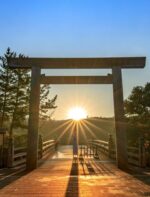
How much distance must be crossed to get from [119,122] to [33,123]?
3.71 m

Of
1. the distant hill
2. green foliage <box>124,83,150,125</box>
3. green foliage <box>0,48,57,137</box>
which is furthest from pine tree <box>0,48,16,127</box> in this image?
the distant hill

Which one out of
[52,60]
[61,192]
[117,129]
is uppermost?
[52,60]

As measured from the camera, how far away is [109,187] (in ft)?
22.9

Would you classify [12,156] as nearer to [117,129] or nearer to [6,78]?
[117,129]

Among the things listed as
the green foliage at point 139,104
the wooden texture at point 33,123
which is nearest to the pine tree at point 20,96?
the green foliage at point 139,104

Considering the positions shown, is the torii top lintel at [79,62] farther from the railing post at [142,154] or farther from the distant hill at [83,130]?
the distant hill at [83,130]

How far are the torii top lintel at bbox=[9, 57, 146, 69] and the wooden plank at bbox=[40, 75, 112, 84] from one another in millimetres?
1431

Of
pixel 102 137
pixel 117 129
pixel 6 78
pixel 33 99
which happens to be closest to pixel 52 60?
pixel 33 99

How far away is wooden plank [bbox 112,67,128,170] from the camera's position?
11.5 m

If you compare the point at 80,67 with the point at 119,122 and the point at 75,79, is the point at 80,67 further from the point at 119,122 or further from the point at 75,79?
the point at 119,122

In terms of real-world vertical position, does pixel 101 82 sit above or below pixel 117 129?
above

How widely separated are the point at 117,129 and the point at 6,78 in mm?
15445

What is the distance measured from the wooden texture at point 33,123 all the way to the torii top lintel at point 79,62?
0.37m

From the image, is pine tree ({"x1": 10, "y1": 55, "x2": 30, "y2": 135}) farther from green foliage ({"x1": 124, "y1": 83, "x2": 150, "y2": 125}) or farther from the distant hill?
the distant hill
